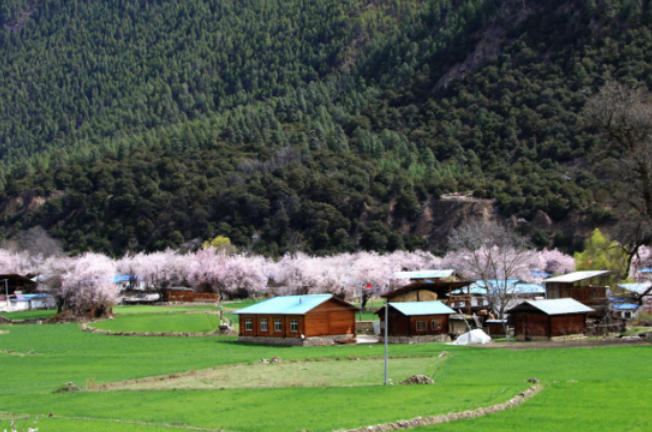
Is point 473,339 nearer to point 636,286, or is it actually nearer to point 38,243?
point 636,286

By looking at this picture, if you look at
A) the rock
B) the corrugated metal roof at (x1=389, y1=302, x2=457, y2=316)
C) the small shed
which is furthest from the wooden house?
the rock

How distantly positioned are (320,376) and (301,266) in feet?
232

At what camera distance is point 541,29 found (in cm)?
19850

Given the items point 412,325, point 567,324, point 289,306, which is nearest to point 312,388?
point 412,325

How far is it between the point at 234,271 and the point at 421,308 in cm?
5774

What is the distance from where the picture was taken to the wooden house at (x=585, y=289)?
216ft

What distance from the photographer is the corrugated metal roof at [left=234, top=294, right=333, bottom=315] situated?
58.8m

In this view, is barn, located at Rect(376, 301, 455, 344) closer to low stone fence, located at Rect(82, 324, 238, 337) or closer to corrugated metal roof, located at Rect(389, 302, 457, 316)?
corrugated metal roof, located at Rect(389, 302, 457, 316)

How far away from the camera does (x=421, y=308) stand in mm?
60344

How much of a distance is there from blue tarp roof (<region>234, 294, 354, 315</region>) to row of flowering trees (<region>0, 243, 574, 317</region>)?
953 inches

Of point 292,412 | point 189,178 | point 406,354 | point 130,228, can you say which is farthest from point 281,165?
point 292,412

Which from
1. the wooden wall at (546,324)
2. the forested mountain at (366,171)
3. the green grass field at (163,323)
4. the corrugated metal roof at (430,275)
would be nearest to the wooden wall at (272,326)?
the green grass field at (163,323)

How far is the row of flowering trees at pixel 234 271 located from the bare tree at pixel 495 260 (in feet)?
2.10

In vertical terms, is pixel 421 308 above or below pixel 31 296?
below
